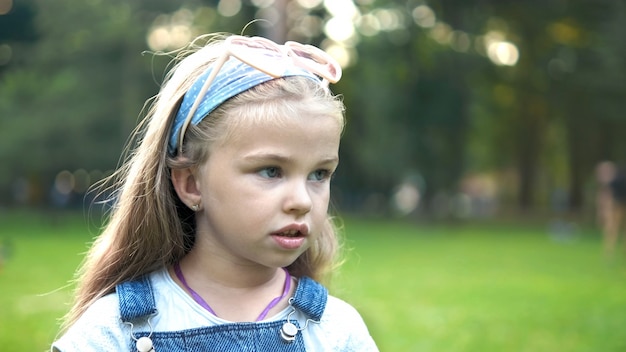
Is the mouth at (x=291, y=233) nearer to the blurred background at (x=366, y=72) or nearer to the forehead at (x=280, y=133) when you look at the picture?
the forehead at (x=280, y=133)

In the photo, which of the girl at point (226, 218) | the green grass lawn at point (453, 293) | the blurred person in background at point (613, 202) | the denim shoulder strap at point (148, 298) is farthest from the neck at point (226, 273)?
the blurred person in background at point (613, 202)

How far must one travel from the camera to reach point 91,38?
29.4m

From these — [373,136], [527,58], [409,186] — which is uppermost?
[527,58]

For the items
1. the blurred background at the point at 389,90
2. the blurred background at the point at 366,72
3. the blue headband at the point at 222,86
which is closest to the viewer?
the blue headband at the point at 222,86

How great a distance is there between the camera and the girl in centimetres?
197

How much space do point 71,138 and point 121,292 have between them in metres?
28.9

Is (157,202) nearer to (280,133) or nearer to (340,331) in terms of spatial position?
(280,133)

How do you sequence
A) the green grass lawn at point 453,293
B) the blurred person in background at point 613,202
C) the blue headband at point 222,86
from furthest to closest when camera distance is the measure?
1. the blurred person in background at point 613,202
2. the green grass lawn at point 453,293
3. the blue headband at point 222,86

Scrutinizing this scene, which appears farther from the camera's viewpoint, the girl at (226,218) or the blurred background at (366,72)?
the blurred background at (366,72)

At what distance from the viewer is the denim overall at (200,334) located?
1963mm

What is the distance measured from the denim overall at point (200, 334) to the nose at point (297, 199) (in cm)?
30

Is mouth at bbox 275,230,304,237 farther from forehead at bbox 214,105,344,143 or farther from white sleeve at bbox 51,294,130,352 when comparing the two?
white sleeve at bbox 51,294,130,352

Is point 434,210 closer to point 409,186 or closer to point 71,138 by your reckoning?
point 409,186

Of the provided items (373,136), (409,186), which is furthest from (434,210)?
(409,186)
